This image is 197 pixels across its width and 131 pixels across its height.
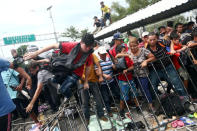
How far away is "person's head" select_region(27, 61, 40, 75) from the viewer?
3688 mm

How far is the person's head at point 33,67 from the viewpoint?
369 cm

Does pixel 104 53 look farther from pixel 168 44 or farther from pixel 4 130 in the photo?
pixel 4 130

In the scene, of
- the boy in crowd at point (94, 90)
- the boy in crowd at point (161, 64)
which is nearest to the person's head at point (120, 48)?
the boy in crowd at point (161, 64)

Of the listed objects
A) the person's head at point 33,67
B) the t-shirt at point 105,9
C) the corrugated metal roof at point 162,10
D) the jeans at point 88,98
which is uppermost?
the t-shirt at point 105,9

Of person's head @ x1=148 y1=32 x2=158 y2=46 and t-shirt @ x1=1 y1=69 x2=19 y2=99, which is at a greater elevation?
person's head @ x1=148 y1=32 x2=158 y2=46

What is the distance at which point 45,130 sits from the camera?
2.95 metres

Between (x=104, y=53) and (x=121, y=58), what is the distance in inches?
17.5

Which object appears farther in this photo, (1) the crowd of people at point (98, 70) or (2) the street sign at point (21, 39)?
(2) the street sign at point (21, 39)

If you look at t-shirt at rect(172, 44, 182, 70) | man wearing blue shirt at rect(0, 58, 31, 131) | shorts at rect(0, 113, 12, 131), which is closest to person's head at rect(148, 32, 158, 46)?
t-shirt at rect(172, 44, 182, 70)

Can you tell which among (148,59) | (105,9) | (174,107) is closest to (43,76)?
(148,59)

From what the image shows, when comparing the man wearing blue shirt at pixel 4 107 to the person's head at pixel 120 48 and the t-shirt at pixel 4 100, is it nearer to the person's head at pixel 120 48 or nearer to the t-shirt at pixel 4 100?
the t-shirt at pixel 4 100

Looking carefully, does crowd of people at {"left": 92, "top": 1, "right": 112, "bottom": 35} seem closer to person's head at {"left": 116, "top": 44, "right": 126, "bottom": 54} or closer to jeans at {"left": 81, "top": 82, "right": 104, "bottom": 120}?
person's head at {"left": 116, "top": 44, "right": 126, "bottom": 54}

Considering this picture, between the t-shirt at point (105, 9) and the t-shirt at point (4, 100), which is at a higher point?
the t-shirt at point (105, 9)

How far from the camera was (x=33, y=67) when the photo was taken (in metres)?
3.77
